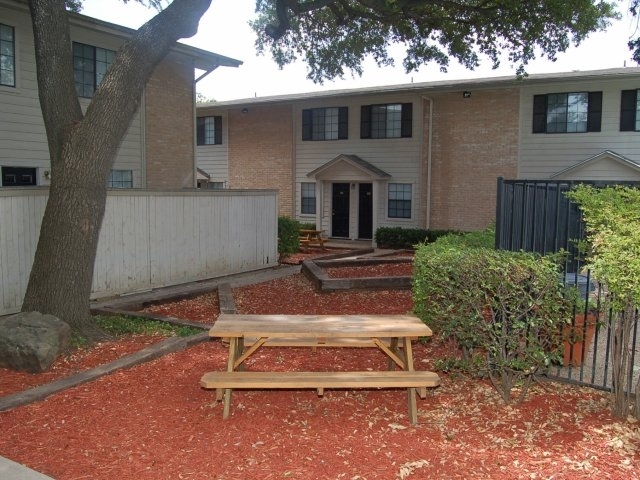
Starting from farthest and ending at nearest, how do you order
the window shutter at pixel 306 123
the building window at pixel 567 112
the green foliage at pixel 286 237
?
the window shutter at pixel 306 123 < the building window at pixel 567 112 < the green foliage at pixel 286 237

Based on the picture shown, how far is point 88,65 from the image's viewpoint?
1409 cm

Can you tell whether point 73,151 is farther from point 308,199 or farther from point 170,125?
point 308,199

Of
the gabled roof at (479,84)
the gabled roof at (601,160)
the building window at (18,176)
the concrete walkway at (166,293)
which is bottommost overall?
the concrete walkway at (166,293)

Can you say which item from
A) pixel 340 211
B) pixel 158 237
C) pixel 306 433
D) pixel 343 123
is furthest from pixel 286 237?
pixel 306 433

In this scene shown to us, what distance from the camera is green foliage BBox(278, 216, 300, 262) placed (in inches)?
621

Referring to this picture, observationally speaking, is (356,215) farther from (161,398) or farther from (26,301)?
(161,398)

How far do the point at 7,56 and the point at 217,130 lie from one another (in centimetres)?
1409

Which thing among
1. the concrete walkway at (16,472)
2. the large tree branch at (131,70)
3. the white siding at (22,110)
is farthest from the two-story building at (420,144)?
the concrete walkway at (16,472)

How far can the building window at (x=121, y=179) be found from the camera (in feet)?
48.9

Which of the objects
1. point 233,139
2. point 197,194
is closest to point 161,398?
point 197,194

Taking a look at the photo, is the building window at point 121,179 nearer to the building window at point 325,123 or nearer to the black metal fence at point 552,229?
the building window at point 325,123

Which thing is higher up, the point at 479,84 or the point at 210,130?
the point at 479,84

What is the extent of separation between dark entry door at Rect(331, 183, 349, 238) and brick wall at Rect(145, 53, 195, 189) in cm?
799

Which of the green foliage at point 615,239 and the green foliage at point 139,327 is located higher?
the green foliage at point 615,239
